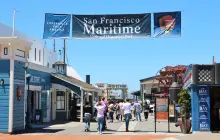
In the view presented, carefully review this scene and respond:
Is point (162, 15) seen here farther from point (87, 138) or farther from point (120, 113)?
point (120, 113)

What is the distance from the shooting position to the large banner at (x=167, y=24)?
70.2 ft

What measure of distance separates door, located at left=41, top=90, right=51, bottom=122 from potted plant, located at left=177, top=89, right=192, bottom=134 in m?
10.4

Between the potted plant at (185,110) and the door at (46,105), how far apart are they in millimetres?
10370

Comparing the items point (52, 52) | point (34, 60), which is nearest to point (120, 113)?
point (34, 60)

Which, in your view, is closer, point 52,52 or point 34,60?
point 34,60

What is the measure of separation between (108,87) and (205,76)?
5859cm

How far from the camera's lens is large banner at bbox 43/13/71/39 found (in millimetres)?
22172

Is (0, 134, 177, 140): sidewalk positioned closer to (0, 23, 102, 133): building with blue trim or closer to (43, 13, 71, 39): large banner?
(0, 23, 102, 133): building with blue trim

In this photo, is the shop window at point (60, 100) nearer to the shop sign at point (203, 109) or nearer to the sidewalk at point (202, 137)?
the shop sign at point (203, 109)

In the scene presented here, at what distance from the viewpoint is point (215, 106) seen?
1886cm

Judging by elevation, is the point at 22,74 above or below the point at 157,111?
above

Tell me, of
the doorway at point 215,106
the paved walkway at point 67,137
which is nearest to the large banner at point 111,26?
the doorway at point 215,106

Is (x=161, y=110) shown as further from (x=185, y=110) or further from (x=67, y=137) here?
(x=67, y=137)

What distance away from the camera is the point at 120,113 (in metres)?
30.6
